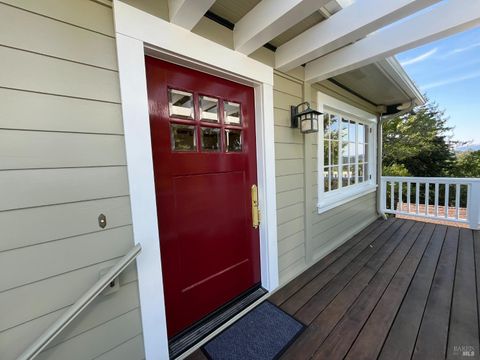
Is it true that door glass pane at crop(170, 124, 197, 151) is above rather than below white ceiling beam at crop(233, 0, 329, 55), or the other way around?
below

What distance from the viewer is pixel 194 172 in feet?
4.57

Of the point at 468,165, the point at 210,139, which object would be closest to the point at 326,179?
the point at 210,139

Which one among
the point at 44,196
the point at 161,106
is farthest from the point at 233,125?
the point at 44,196

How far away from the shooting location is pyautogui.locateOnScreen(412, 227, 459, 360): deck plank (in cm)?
125

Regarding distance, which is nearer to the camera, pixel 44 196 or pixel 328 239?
pixel 44 196

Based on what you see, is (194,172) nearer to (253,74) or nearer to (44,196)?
(44,196)

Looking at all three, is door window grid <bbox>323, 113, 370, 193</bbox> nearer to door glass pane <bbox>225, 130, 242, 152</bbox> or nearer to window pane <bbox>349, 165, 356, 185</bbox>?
window pane <bbox>349, 165, 356, 185</bbox>

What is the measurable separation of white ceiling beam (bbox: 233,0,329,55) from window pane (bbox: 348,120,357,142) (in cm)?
240

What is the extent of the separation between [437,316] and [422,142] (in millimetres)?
11316

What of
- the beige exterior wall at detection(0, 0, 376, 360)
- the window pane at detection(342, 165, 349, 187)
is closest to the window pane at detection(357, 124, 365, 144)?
the window pane at detection(342, 165, 349, 187)

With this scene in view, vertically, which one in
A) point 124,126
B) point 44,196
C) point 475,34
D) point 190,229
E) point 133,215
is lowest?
point 190,229

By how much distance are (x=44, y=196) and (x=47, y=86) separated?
0.47 metres

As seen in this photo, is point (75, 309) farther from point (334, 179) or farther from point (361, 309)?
point (334, 179)

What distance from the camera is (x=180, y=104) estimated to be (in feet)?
4.35
